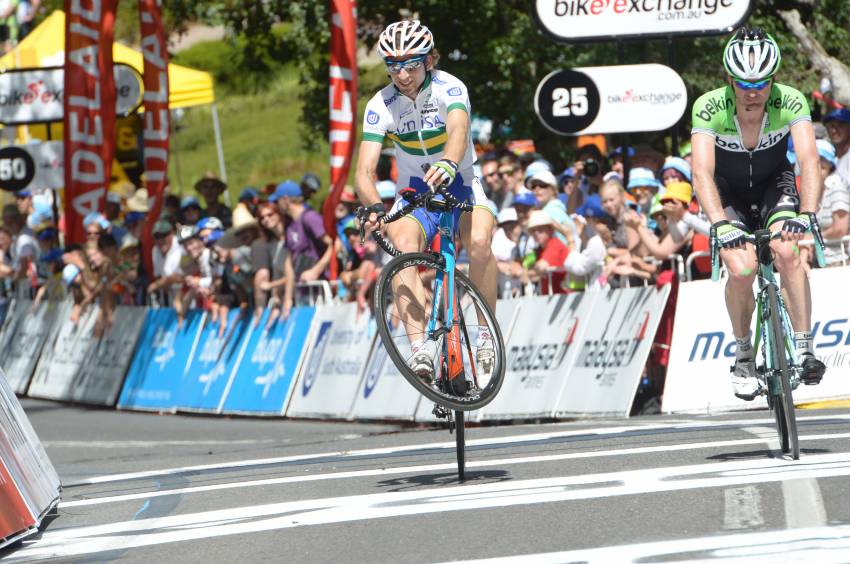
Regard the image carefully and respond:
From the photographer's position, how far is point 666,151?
27094 millimetres

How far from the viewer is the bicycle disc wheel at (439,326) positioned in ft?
30.1

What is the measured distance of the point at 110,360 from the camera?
76.7 feet

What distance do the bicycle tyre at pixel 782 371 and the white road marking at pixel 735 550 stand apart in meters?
2.24

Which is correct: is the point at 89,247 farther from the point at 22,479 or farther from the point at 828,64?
the point at 22,479

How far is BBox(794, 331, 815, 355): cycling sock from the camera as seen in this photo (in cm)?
941

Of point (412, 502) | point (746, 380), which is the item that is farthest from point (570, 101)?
point (412, 502)

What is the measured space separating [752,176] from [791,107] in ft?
1.44

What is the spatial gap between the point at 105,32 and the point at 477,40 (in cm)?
868

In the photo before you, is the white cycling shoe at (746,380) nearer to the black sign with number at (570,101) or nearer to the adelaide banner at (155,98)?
the black sign with number at (570,101)

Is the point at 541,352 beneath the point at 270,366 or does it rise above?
above

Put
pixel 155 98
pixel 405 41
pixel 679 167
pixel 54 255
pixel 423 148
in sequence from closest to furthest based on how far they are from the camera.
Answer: pixel 405 41
pixel 423 148
pixel 679 167
pixel 155 98
pixel 54 255

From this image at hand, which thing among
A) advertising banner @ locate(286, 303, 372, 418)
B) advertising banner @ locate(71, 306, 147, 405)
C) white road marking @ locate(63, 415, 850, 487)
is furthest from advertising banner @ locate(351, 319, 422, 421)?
advertising banner @ locate(71, 306, 147, 405)

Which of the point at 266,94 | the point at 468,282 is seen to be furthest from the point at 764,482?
the point at 266,94

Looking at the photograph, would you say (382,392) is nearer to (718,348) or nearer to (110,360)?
(718,348)
